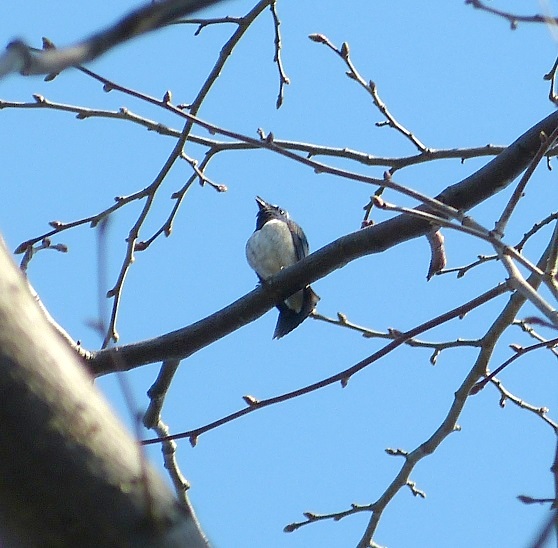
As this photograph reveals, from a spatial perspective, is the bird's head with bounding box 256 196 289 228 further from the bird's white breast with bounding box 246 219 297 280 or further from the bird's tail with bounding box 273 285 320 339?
the bird's tail with bounding box 273 285 320 339

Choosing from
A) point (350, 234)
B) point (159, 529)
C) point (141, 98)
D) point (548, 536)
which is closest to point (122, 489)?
point (159, 529)

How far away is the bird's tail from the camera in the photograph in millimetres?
5711

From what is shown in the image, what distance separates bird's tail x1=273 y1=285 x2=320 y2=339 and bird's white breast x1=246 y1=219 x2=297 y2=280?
A: 639mm

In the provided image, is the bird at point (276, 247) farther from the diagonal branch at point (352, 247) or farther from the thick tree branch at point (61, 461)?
the thick tree branch at point (61, 461)

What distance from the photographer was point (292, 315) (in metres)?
5.85

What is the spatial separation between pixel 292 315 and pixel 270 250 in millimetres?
851

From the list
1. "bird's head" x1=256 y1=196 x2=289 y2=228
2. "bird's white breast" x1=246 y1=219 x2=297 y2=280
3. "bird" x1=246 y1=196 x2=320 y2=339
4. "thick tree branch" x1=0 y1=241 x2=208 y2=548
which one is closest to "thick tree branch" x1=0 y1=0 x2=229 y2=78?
"thick tree branch" x1=0 y1=241 x2=208 y2=548

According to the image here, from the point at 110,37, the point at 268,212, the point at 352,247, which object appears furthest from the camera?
the point at 268,212

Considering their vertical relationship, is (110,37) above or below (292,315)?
below

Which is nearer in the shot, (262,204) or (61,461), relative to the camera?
(61,461)

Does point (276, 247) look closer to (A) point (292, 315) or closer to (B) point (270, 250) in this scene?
(B) point (270, 250)

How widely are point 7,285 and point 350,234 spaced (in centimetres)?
201

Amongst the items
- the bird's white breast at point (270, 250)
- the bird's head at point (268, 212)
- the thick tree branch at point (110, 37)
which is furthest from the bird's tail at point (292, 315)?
the thick tree branch at point (110, 37)

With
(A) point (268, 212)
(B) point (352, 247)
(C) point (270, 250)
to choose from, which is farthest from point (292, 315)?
(B) point (352, 247)
